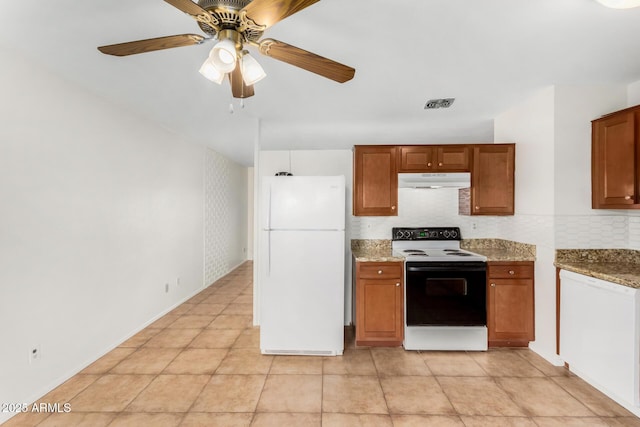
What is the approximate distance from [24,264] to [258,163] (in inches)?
88.2

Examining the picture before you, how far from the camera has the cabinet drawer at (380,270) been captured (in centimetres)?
298

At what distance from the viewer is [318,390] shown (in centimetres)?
232

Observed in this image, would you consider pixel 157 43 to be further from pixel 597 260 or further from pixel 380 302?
pixel 597 260

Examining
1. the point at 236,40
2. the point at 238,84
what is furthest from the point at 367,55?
the point at 236,40

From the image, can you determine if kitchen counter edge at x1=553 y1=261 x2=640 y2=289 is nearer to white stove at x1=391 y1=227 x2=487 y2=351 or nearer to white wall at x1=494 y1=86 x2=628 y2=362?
white wall at x1=494 y1=86 x2=628 y2=362

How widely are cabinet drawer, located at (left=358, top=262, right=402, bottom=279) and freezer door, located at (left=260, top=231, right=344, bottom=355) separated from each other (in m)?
0.24

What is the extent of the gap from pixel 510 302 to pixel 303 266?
2023 mm

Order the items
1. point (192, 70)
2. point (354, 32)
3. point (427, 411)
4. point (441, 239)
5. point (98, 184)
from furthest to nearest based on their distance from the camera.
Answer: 1. point (441, 239)
2. point (98, 184)
3. point (192, 70)
4. point (427, 411)
5. point (354, 32)

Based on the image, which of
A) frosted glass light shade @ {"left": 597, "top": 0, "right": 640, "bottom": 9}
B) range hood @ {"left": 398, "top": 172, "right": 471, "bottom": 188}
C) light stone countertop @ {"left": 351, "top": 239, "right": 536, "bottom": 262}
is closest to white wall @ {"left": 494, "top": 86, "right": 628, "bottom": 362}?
light stone countertop @ {"left": 351, "top": 239, "right": 536, "bottom": 262}

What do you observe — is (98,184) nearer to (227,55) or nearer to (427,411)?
(227,55)

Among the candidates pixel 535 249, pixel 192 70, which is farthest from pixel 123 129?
pixel 535 249

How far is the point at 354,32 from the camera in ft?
5.99

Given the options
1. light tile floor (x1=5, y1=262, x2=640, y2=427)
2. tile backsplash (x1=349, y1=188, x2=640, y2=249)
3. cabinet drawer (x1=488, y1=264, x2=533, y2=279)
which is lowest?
light tile floor (x1=5, y1=262, x2=640, y2=427)

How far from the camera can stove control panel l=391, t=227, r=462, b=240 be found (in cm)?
356
